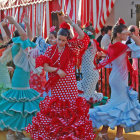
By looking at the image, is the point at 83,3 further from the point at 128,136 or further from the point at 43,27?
the point at 128,136

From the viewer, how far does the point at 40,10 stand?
1247 cm

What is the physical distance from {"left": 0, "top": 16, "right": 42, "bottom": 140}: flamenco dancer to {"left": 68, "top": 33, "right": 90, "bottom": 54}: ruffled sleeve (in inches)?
35.5

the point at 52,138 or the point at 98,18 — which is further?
the point at 98,18

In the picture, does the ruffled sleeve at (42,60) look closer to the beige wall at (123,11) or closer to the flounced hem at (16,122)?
the flounced hem at (16,122)

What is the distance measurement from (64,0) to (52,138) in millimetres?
7552

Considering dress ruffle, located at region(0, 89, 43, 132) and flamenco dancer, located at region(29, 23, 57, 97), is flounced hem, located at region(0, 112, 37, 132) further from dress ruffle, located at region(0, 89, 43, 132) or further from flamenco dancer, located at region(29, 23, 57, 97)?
flamenco dancer, located at region(29, 23, 57, 97)

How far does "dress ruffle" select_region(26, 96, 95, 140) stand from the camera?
13.8 ft

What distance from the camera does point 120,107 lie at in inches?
185

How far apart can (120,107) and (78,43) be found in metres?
1.07

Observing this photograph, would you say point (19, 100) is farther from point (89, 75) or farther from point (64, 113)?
point (89, 75)

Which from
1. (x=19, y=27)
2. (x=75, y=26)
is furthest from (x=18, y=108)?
(x=75, y=26)

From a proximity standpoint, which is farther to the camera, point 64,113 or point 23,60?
point 23,60

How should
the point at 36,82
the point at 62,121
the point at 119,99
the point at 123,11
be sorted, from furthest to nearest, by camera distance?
the point at 123,11
the point at 36,82
the point at 119,99
the point at 62,121

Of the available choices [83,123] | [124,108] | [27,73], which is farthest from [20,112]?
[124,108]
